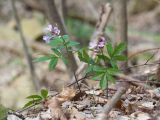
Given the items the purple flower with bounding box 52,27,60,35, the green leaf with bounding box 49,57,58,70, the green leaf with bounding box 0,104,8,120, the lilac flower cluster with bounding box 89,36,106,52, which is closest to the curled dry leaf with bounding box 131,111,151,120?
the lilac flower cluster with bounding box 89,36,106,52

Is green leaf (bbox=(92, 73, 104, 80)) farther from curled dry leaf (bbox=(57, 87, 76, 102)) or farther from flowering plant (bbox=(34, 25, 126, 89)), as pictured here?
curled dry leaf (bbox=(57, 87, 76, 102))

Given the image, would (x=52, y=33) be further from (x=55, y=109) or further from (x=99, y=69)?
(x=55, y=109)

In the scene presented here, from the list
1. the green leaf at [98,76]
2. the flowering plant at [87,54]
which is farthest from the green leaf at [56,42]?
the green leaf at [98,76]

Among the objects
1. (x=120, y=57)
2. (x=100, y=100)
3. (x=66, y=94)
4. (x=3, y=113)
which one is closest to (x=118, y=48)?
(x=120, y=57)

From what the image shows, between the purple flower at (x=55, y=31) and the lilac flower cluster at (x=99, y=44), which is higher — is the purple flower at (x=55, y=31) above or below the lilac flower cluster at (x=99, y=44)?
above

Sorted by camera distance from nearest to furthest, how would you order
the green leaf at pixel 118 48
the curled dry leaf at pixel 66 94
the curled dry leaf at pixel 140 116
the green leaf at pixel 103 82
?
1. the curled dry leaf at pixel 140 116
2. the green leaf at pixel 103 82
3. the green leaf at pixel 118 48
4. the curled dry leaf at pixel 66 94

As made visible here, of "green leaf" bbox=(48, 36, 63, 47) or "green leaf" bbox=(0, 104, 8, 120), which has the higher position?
"green leaf" bbox=(48, 36, 63, 47)

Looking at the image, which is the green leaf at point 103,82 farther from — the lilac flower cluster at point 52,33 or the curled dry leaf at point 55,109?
the lilac flower cluster at point 52,33

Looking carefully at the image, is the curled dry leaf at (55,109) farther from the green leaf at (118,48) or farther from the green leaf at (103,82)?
the green leaf at (118,48)

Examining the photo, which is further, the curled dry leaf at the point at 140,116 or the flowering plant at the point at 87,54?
the flowering plant at the point at 87,54

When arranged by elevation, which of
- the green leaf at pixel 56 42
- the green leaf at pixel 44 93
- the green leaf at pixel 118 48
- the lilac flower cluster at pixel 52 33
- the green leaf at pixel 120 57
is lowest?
the green leaf at pixel 44 93

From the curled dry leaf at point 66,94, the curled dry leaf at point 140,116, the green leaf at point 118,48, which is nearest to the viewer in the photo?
the curled dry leaf at point 140,116

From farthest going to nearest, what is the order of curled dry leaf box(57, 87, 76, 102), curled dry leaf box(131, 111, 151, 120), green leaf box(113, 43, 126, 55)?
curled dry leaf box(57, 87, 76, 102), green leaf box(113, 43, 126, 55), curled dry leaf box(131, 111, 151, 120)
